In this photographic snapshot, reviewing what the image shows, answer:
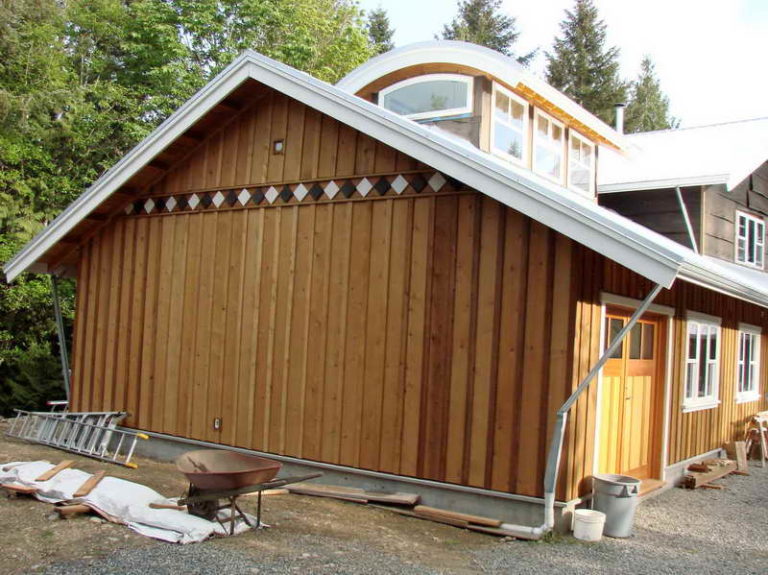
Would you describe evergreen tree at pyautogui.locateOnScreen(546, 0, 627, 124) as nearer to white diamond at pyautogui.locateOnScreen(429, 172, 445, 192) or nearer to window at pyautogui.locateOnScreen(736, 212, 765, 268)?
window at pyautogui.locateOnScreen(736, 212, 765, 268)

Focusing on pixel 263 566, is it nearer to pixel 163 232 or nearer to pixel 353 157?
pixel 353 157

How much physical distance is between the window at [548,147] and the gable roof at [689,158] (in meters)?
1.26

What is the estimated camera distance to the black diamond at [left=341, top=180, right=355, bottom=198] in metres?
7.91

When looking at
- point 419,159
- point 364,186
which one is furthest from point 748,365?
point 419,159

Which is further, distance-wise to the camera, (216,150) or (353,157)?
(216,150)

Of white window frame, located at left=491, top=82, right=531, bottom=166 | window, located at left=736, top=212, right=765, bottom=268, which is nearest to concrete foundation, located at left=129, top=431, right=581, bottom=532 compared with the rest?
white window frame, located at left=491, top=82, right=531, bottom=166

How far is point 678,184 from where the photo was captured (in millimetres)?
11609

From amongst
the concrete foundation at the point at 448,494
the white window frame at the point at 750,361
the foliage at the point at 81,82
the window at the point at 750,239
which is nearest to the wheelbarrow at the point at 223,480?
the concrete foundation at the point at 448,494

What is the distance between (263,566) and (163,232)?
5447mm

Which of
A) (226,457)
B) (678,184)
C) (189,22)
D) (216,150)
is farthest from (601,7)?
(226,457)

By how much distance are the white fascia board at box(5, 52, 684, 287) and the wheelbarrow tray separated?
3.08 meters

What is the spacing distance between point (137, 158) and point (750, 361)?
10.5m

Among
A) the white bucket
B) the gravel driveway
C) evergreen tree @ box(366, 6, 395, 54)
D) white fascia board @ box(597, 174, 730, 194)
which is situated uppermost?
evergreen tree @ box(366, 6, 395, 54)

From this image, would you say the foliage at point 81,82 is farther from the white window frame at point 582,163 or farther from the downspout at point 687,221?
the downspout at point 687,221
